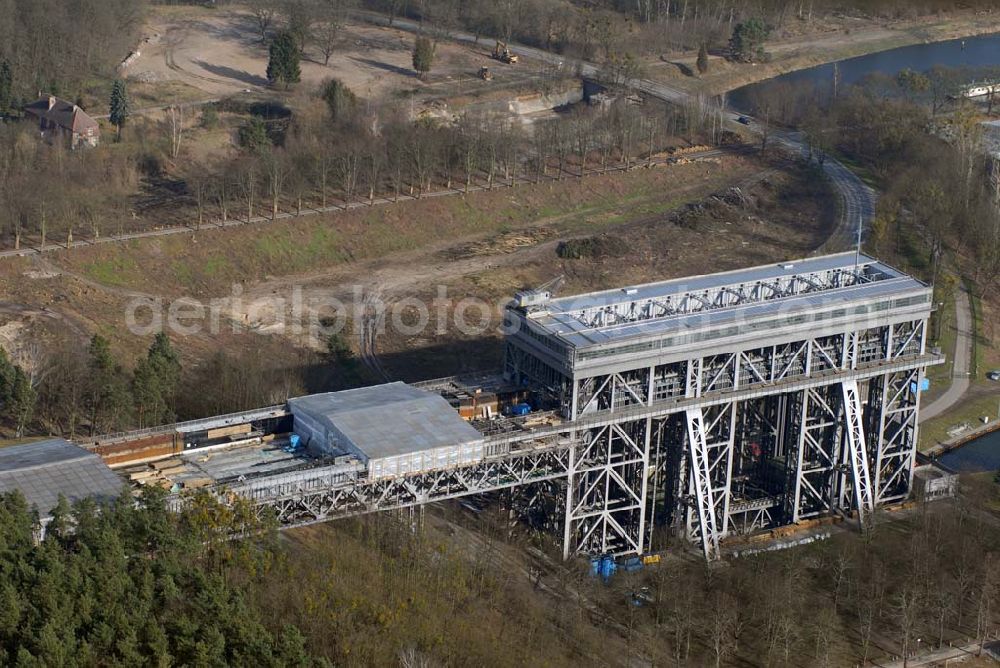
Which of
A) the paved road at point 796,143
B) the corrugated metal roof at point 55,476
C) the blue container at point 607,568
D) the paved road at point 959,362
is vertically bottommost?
the paved road at point 959,362

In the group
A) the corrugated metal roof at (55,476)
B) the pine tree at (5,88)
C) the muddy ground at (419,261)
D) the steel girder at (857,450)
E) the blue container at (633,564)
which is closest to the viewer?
the corrugated metal roof at (55,476)

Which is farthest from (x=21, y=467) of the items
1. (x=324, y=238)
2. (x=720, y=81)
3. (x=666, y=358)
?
(x=720, y=81)

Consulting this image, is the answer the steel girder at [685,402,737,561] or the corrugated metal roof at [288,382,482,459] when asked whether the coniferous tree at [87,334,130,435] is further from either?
the steel girder at [685,402,737,561]

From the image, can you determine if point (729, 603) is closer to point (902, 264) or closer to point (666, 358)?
point (666, 358)

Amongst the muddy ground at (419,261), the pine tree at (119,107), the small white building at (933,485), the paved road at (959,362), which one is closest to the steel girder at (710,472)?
the small white building at (933,485)

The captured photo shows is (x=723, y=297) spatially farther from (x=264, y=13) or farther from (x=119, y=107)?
(x=264, y=13)

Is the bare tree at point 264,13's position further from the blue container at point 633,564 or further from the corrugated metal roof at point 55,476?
the corrugated metal roof at point 55,476

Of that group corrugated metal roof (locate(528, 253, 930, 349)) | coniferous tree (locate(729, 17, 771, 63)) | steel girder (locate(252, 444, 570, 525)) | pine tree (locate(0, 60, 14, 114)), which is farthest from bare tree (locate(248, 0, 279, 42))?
steel girder (locate(252, 444, 570, 525))
